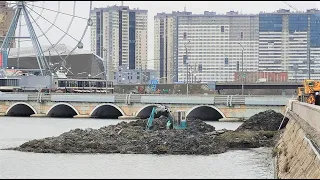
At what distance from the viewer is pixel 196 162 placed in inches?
1577

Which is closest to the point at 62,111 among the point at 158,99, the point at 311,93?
the point at 158,99

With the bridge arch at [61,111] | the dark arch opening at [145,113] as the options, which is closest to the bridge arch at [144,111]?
the dark arch opening at [145,113]

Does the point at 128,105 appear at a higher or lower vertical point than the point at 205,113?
higher

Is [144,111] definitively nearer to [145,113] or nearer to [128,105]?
[145,113]

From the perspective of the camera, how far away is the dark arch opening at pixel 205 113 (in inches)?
3346

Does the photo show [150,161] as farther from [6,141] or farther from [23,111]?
[23,111]

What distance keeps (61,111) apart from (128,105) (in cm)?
1402

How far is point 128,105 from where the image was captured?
278 ft

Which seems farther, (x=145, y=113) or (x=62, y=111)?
(x=62, y=111)

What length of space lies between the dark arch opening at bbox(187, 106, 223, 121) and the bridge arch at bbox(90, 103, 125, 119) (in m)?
9.20

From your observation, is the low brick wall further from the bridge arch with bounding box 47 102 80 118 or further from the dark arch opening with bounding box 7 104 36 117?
the dark arch opening with bounding box 7 104 36 117

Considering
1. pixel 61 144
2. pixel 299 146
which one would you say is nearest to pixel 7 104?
pixel 61 144

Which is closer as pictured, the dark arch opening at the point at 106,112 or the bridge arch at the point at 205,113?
the bridge arch at the point at 205,113

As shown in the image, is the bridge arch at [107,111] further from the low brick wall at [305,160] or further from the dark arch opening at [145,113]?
the low brick wall at [305,160]
